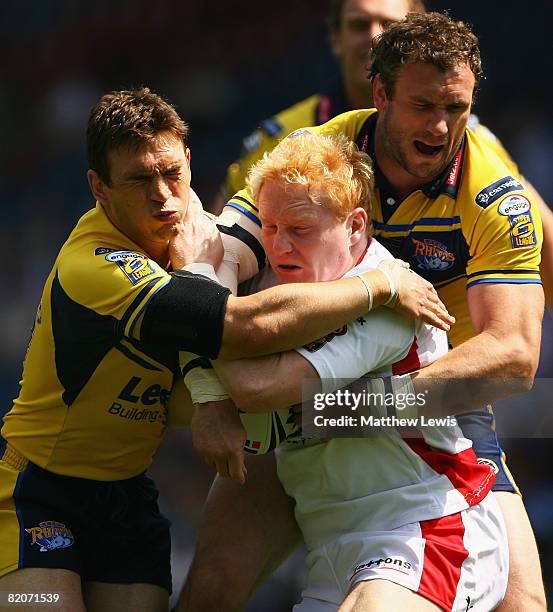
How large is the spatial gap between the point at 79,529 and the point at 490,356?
1437 millimetres

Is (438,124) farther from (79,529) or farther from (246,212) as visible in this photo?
(79,529)

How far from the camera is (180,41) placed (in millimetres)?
8758

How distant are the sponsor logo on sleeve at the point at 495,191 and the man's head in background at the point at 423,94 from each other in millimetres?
178

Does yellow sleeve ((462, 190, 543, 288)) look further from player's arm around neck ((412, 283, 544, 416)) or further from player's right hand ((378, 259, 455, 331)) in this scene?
player's right hand ((378, 259, 455, 331))

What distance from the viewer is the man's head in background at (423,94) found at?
11.9ft

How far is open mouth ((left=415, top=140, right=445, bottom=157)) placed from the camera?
12.0 ft

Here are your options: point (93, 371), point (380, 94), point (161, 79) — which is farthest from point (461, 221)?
point (161, 79)

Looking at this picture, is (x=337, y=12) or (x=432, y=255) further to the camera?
(x=337, y=12)

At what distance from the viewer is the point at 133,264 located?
10.7 feet

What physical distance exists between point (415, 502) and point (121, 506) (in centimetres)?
105

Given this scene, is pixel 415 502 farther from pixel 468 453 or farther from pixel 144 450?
pixel 144 450

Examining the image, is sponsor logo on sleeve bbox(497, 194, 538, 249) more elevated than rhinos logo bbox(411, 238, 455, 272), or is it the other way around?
sponsor logo on sleeve bbox(497, 194, 538, 249)

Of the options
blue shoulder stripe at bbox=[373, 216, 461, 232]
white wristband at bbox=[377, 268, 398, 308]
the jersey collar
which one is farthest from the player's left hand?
the jersey collar

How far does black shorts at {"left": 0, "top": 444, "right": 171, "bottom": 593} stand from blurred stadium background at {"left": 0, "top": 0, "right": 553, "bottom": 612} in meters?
4.29
